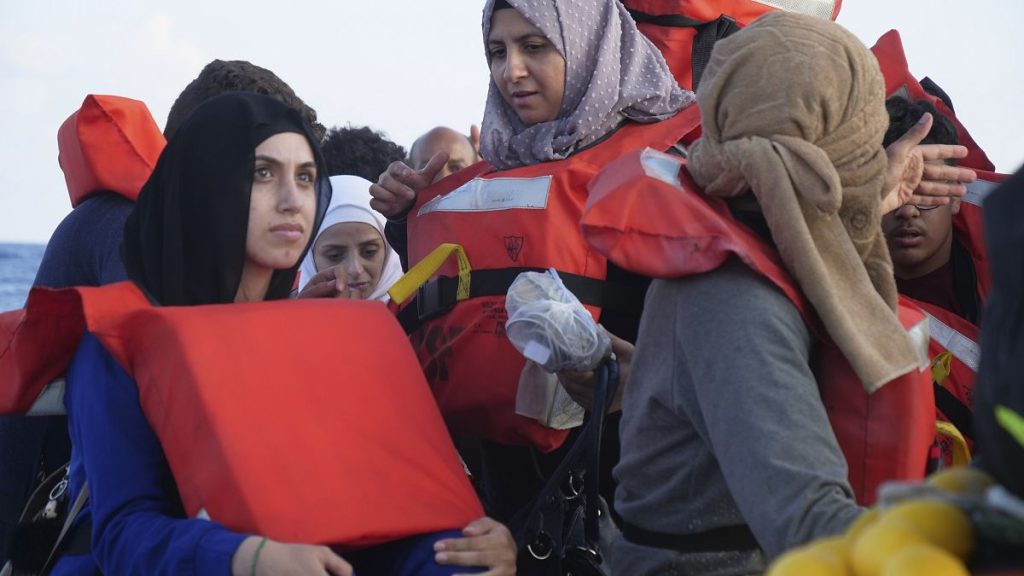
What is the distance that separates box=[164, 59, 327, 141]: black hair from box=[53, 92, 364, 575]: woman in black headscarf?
866mm

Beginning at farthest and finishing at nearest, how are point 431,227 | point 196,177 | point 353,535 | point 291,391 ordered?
point 431,227, point 196,177, point 291,391, point 353,535

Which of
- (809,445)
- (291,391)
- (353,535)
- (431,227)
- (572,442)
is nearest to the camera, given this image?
(809,445)

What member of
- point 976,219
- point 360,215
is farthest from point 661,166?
point 360,215

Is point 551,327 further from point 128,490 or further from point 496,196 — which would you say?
point 128,490

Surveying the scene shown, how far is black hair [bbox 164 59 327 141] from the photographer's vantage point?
12.4 ft

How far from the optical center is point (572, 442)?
10.0ft

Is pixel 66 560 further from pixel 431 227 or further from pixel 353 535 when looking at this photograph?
pixel 431 227

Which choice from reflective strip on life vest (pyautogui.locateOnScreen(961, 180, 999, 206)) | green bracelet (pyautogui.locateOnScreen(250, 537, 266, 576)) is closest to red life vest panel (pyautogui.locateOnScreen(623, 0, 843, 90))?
reflective strip on life vest (pyautogui.locateOnScreen(961, 180, 999, 206))

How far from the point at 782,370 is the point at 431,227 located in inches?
64.1

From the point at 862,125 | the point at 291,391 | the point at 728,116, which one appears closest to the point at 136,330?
the point at 291,391

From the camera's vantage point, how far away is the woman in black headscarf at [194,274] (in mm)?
2242

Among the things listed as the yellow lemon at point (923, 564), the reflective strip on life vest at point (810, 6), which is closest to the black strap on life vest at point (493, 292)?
the reflective strip on life vest at point (810, 6)

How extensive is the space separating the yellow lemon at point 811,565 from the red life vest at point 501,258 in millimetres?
1802

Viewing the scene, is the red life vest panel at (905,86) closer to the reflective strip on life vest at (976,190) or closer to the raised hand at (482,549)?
the reflective strip on life vest at (976,190)
